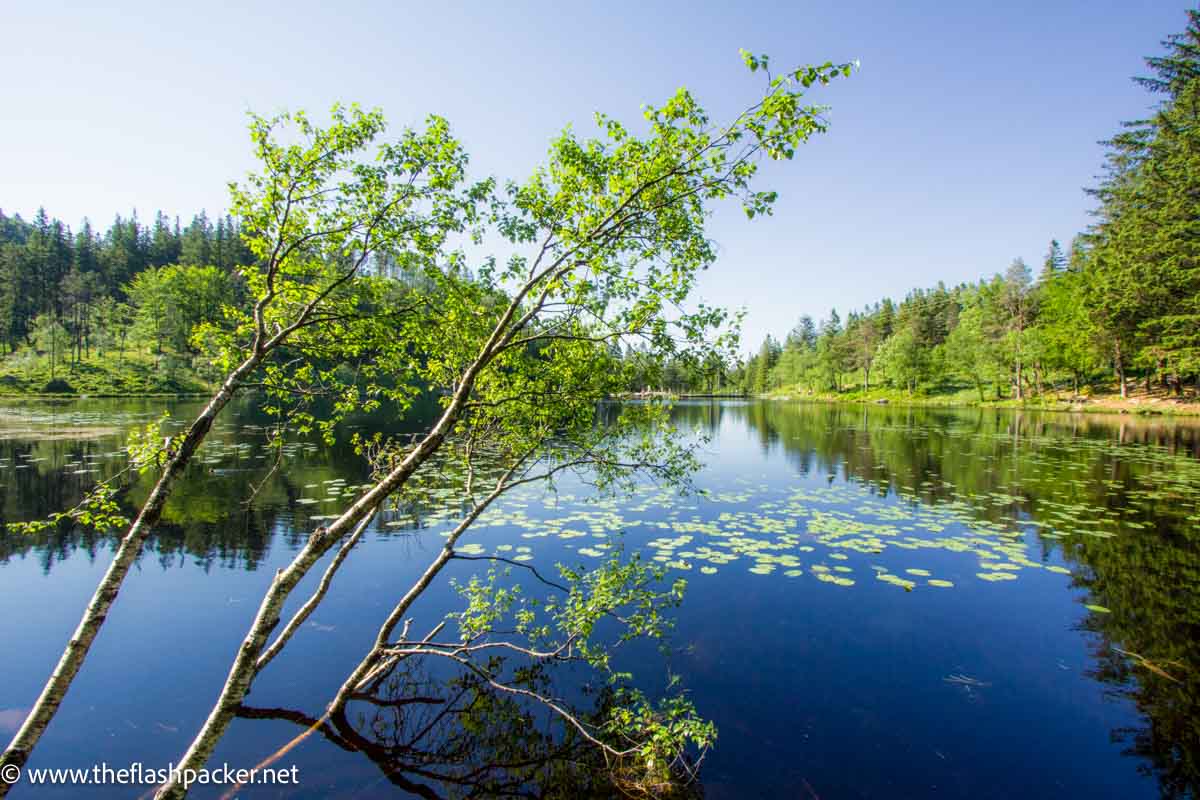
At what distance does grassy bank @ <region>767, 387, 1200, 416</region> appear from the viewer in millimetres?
56219

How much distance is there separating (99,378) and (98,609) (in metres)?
103

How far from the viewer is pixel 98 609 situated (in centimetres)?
470

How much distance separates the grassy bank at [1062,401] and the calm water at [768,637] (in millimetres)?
50060

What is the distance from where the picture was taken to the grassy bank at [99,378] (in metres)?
73.1

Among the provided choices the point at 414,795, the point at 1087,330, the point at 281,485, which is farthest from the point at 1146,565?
the point at 1087,330

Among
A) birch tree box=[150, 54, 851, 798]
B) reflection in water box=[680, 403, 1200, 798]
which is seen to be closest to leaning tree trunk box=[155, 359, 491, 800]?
Answer: birch tree box=[150, 54, 851, 798]

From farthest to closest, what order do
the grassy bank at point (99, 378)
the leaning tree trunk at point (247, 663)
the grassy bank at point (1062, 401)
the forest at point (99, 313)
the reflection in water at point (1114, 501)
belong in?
the forest at point (99, 313) → the grassy bank at point (99, 378) → the grassy bank at point (1062, 401) → the reflection in water at point (1114, 501) → the leaning tree trunk at point (247, 663)

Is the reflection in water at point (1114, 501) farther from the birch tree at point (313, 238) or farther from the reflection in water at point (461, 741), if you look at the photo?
the birch tree at point (313, 238)

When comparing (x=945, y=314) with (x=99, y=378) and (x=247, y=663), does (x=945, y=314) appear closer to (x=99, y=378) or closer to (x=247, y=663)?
(x=247, y=663)

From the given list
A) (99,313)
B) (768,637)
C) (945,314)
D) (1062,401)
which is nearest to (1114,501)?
(768,637)

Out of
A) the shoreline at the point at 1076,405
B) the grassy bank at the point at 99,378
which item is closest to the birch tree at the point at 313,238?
the shoreline at the point at 1076,405

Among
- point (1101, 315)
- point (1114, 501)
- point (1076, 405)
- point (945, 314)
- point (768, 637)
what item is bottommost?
point (768, 637)

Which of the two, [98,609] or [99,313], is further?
[99,313]

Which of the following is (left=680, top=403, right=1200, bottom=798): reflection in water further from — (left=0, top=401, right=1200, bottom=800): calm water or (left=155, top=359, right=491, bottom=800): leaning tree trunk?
(left=155, top=359, right=491, bottom=800): leaning tree trunk
